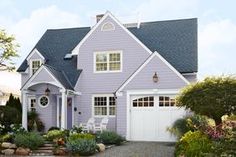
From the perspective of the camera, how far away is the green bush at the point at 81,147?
671 inches

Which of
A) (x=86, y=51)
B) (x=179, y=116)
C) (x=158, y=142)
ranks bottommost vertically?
(x=158, y=142)

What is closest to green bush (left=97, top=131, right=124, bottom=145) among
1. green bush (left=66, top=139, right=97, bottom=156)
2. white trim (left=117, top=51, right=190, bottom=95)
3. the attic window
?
green bush (left=66, top=139, right=97, bottom=156)

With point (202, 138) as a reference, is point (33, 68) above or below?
above

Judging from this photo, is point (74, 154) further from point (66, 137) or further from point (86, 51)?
point (86, 51)

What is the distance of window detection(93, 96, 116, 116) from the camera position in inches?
974

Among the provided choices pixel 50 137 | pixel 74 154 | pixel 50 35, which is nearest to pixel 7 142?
pixel 50 137

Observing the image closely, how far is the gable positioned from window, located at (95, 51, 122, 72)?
92.6 inches

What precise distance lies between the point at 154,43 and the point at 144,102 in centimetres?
481

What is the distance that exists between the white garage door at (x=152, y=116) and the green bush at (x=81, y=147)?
587 centimetres

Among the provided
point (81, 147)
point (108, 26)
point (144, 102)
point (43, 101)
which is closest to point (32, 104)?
point (43, 101)

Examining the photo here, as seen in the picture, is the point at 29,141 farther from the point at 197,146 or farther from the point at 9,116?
Answer: the point at 197,146

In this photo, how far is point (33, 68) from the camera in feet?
89.0

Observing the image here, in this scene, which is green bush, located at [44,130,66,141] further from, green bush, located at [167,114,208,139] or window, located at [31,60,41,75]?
window, located at [31,60,41,75]

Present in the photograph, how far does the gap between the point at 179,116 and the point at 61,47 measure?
10.3m
